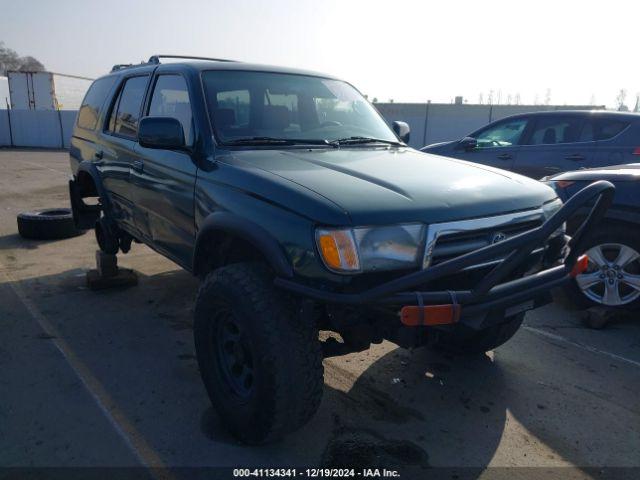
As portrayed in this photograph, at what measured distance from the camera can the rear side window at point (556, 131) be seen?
647 centimetres

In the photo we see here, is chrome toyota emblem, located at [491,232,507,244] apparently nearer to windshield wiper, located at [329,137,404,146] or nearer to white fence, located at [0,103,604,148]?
windshield wiper, located at [329,137,404,146]

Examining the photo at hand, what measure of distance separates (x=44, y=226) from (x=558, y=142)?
6.87 meters

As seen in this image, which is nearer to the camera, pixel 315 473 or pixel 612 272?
pixel 315 473

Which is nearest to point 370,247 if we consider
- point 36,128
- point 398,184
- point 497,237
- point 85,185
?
point 398,184

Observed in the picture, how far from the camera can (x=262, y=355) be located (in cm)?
229

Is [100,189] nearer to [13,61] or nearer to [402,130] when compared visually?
[402,130]

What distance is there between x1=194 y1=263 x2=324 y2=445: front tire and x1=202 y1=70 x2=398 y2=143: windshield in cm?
104

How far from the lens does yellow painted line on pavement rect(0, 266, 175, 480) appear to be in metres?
2.46

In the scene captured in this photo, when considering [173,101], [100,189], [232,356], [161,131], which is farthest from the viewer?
[100,189]

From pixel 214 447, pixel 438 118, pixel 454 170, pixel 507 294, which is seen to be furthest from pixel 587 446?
pixel 438 118

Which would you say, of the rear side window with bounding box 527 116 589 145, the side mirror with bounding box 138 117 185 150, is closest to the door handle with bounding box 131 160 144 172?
the side mirror with bounding box 138 117 185 150

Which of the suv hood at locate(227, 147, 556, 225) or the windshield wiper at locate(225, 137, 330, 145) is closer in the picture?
the suv hood at locate(227, 147, 556, 225)

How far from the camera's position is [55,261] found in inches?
225

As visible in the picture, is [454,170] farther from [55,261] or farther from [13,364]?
[55,261]
